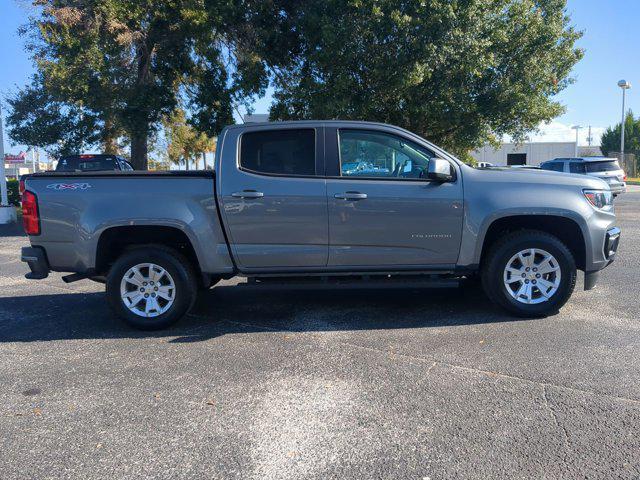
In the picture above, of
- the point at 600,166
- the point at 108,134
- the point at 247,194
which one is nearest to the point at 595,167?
the point at 600,166

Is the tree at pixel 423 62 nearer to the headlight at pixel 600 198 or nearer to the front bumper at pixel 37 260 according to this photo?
the headlight at pixel 600 198

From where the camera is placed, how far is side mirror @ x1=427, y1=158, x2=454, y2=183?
5.27m

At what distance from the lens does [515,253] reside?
551cm

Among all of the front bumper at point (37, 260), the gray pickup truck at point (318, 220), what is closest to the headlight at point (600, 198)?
the gray pickup truck at point (318, 220)

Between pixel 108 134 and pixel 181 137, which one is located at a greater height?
pixel 181 137

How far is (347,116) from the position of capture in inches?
570

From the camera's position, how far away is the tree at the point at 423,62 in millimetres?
13180

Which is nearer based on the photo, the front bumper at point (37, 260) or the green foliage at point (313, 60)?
the front bumper at point (37, 260)

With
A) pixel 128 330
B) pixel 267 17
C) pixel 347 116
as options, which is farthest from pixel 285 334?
pixel 267 17

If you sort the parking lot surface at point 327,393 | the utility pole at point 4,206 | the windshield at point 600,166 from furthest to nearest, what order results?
the windshield at point 600,166
the utility pole at point 4,206
the parking lot surface at point 327,393

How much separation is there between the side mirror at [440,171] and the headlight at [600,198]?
1417 millimetres

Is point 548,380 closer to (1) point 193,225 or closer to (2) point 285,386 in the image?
(2) point 285,386

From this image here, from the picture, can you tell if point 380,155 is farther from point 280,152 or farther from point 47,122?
point 47,122

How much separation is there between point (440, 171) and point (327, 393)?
8.29 feet
